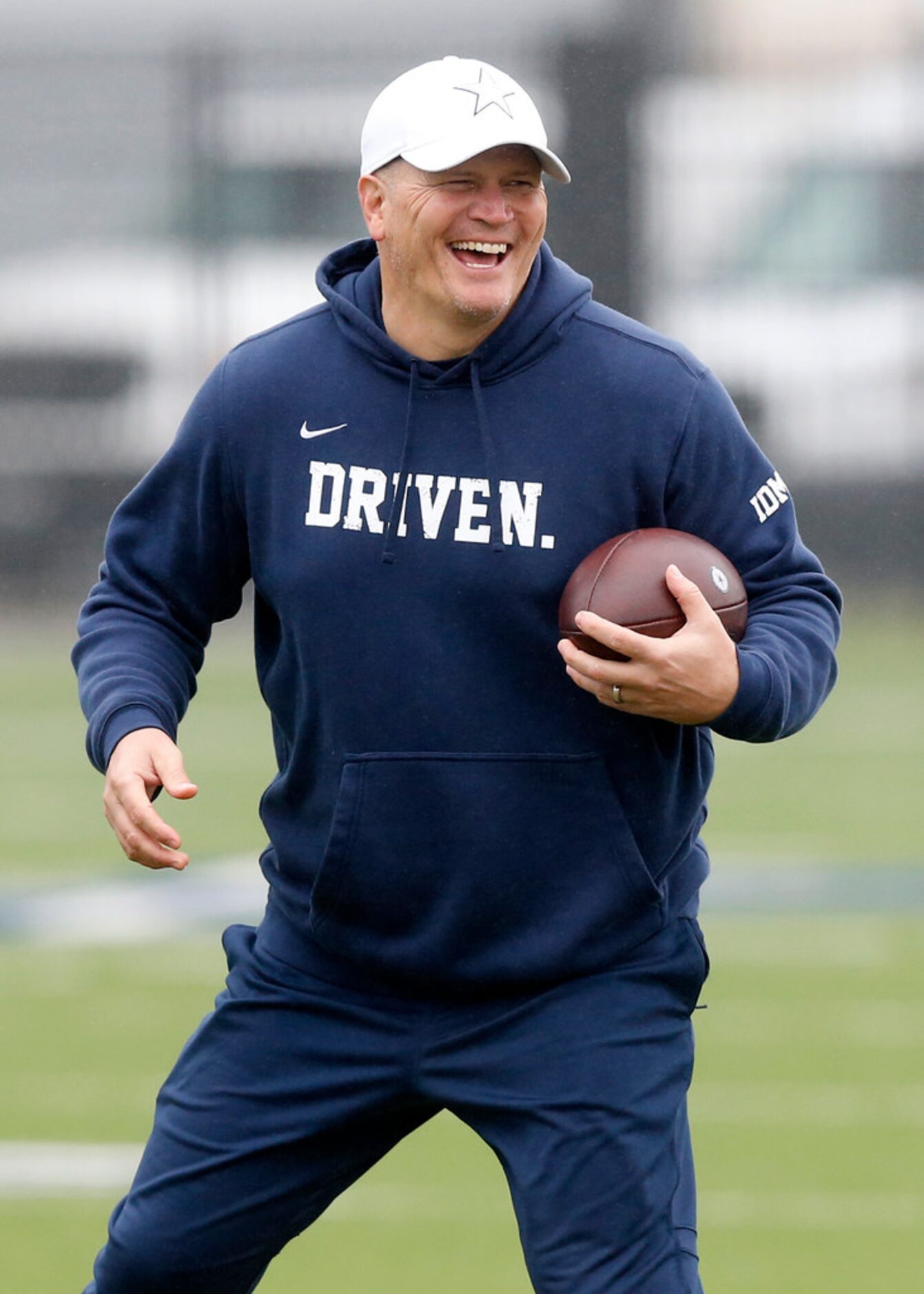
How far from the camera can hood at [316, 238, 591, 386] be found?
10.00 ft

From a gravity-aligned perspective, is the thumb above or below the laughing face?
below

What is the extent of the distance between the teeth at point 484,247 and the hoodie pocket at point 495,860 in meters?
0.63

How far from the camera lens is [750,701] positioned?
2.83 m

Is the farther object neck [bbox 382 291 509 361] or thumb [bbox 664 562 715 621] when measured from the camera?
neck [bbox 382 291 509 361]

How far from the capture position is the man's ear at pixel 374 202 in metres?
3.11

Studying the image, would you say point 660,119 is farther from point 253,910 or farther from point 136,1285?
point 136,1285

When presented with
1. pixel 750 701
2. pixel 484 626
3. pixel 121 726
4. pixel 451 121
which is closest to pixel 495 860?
pixel 484 626

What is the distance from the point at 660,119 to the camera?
707 inches

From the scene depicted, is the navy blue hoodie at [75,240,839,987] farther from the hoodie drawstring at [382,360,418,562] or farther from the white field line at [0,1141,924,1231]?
the white field line at [0,1141,924,1231]

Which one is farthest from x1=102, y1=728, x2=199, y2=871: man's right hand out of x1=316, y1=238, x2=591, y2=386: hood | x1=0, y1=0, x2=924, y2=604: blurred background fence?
x1=0, y1=0, x2=924, y2=604: blurred background fence

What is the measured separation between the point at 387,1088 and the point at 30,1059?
2.79 metres

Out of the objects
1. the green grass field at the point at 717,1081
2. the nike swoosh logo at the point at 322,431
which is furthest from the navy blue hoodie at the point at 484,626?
the green grass field at the point at 717,1081

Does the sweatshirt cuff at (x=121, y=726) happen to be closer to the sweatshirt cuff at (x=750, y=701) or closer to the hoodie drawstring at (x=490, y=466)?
the hoodie drawstring at (x=490, y=466)

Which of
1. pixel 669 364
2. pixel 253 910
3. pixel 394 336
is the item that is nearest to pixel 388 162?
pixel 394 336
